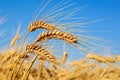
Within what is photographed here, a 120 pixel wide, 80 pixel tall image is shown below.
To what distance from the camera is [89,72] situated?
487cm

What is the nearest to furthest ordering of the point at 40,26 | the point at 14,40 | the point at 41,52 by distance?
the point at 41,52 → the point at 40,26 → the point at 14,40

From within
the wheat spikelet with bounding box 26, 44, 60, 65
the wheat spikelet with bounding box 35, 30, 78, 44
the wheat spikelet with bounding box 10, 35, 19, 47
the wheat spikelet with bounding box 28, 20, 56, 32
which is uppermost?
the wheat spikelet with bounding box 28, 20, 56, 32

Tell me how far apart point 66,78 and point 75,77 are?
33 cm

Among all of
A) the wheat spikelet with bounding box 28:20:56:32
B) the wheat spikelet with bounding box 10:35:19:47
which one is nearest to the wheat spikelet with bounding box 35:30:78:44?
the wheat spikelet with bounding box 28:20:56:32

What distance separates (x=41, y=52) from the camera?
252cm

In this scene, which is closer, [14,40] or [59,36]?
[59,36]

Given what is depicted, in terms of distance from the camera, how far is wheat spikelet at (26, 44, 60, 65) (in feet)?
8.07

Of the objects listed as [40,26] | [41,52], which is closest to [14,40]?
[40,26]

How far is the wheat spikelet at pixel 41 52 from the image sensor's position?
8.07 ft

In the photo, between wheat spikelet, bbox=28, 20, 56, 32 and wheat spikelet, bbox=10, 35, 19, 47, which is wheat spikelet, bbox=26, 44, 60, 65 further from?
wheat spikelet, bbox=10, 35, 19, 47

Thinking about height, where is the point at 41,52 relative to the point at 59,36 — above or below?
below

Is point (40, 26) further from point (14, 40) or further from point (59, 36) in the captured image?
point (14, 40)

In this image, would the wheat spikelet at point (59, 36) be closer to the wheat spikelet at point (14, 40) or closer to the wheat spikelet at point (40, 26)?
the wheat spikelet at point (40, 26)

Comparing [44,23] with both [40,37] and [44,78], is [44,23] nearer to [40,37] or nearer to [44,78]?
[40,37]
